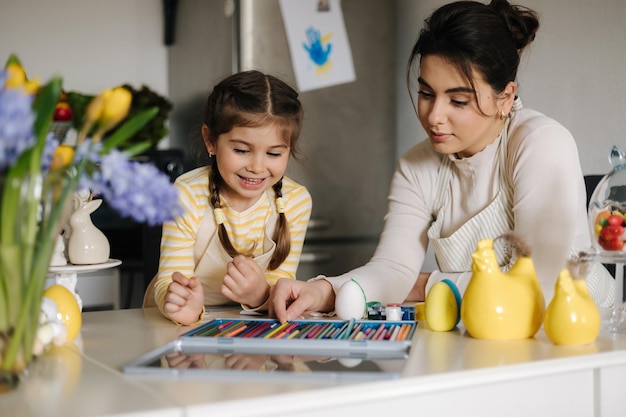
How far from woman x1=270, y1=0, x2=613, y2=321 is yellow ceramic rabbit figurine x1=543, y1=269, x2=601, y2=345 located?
28cm

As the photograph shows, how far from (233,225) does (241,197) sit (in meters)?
0.07

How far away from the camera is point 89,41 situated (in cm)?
303

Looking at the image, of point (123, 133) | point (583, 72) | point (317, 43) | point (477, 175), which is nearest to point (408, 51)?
point (317, 43)

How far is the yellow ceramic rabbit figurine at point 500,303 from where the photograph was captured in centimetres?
95

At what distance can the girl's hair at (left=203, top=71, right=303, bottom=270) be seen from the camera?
4.75 ft

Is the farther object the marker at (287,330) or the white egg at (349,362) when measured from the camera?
the marker at (287,330)

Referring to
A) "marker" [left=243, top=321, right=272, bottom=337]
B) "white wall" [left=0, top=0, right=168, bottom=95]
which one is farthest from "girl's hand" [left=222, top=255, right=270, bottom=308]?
"white wall" [left=0, top=0, right=168, bottom=95]

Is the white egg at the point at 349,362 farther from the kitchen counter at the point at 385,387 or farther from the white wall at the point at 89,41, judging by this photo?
the white wall at the point at 89,41

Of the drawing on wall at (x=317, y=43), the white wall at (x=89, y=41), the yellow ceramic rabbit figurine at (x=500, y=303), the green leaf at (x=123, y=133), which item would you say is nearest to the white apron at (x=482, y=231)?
the yellow ceramic rabbit figurine at (x=500, y=303)

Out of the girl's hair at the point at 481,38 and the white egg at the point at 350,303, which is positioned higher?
the girl's hair at the point at 481,38

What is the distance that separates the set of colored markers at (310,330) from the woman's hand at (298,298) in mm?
38

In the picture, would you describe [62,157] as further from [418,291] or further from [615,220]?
[418,291]

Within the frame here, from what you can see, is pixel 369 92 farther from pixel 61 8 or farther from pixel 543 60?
pixel 61 8

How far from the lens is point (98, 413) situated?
648mm
